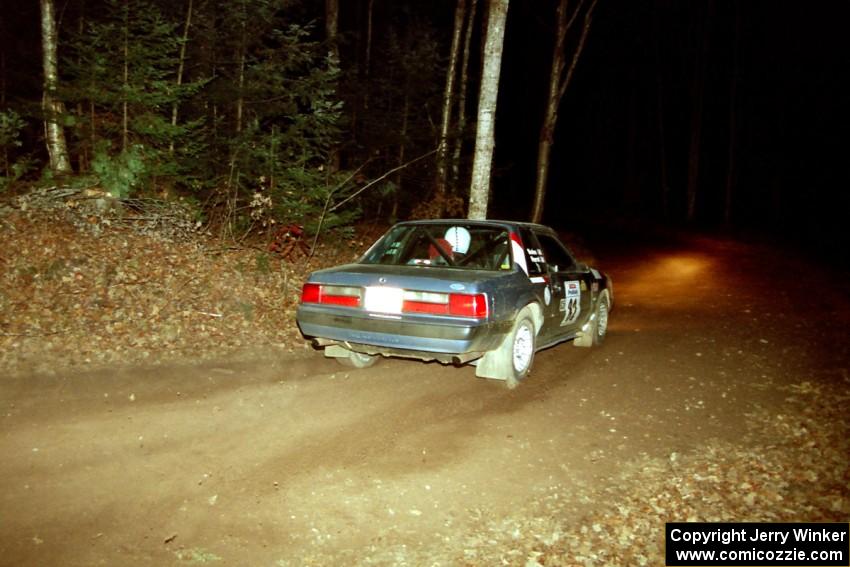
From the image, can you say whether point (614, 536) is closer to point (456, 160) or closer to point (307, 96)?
point (307, 96)

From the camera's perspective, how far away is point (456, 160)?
1499 centimetres

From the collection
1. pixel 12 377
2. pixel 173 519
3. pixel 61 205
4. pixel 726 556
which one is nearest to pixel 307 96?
pixel 61 205

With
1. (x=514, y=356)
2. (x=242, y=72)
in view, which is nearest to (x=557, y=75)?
(x=242, y=72)

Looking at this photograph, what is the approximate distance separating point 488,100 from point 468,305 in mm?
6170

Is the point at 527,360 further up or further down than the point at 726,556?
further up

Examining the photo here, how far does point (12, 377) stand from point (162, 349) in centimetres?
154

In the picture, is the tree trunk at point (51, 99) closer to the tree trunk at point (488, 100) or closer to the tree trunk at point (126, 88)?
the tree trunk at point (126, 88)

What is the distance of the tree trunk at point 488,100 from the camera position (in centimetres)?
1048

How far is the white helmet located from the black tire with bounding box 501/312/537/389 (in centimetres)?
110

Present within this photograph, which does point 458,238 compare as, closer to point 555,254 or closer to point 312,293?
point 555,254

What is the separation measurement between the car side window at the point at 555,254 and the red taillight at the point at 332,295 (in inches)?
110

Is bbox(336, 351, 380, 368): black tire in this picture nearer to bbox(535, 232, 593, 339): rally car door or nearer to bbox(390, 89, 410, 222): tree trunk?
bbox(535, 232, 593, 339): rally car door

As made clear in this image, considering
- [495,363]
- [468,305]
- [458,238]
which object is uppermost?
[458,238]

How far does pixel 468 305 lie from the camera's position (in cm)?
544
